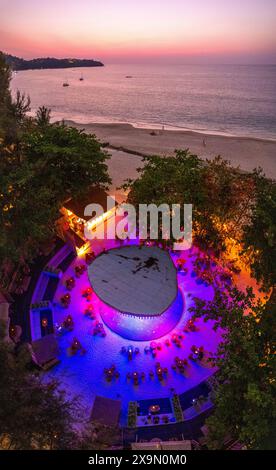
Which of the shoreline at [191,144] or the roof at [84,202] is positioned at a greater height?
the shoreline at [191,144]

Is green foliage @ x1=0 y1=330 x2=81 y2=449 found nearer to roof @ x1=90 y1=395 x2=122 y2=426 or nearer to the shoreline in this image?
roof @ x1=90 y1=395 x2=122 y2=426

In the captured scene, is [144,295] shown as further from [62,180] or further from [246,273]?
[62,180]

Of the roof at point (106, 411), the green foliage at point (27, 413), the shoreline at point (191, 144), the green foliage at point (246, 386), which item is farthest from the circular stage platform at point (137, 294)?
the shoreline at point (191, 144)

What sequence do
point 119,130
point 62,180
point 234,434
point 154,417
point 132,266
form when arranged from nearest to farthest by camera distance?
point 234,434
point 154,417
point 132,266
point 62,180
point 119,130

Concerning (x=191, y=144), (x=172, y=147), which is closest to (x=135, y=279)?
(x=172, y=147)

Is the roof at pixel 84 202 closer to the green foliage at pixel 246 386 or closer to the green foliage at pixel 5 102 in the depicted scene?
the green foliage at pixel 5 102

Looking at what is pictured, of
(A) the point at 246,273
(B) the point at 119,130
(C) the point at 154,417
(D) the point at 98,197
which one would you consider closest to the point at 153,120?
(B) the point at 119,130

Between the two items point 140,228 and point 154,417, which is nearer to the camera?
point 154,417
